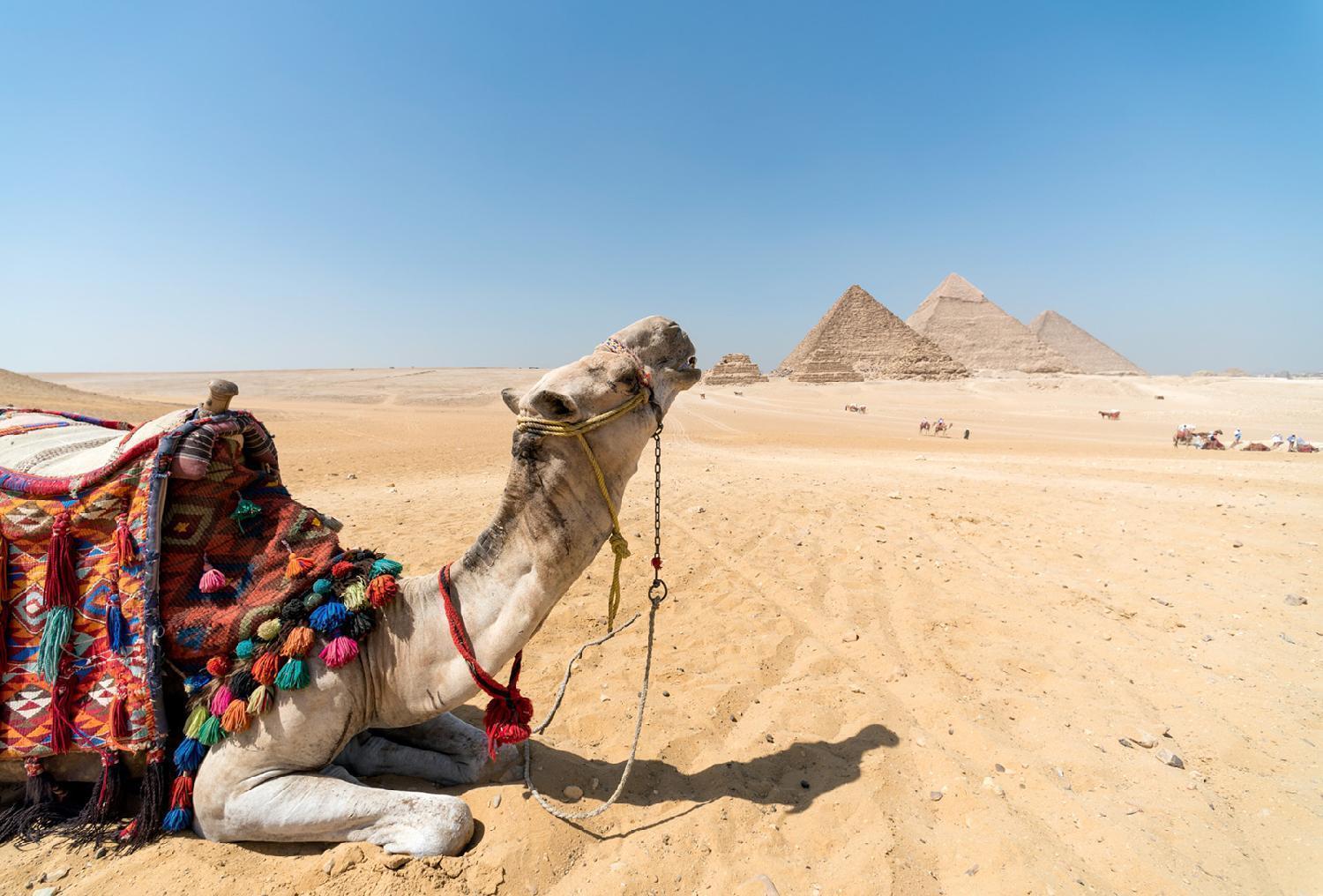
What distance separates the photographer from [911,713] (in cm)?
338

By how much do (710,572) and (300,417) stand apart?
3058 centimetres

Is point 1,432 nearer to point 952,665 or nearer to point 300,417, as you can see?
point 952,665

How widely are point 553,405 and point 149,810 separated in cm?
216

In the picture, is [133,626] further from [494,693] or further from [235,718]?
[494,693]

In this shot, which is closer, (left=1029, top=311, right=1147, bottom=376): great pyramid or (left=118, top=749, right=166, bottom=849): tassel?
(left=118, top=749, right=166, bottom=849): tassel

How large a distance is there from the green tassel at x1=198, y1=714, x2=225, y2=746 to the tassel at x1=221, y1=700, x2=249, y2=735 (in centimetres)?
6

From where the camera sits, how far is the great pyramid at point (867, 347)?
95013 millimetres

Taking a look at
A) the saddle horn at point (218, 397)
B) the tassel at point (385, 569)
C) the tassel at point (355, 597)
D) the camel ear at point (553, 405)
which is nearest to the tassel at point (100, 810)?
the tassel at point (355, 597)

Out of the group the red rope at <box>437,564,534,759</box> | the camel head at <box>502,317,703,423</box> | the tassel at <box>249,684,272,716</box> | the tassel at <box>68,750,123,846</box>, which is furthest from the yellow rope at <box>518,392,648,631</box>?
the tassel at <box>68,750,123,846</box>

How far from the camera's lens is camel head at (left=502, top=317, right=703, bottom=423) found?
2.09 meters

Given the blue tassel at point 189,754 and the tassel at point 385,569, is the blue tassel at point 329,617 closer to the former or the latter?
the tassel at point 385,569

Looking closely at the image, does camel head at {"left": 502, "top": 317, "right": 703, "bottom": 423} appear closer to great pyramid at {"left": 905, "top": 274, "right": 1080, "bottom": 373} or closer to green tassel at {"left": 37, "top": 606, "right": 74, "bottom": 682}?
green tassel at {"left": 37, "top": 606, "right": 74, "bottom": 682}

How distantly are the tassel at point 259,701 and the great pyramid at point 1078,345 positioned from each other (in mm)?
189795

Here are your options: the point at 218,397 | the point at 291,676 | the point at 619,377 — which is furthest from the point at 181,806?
the point at 619,377
